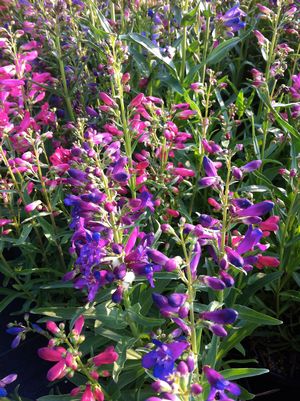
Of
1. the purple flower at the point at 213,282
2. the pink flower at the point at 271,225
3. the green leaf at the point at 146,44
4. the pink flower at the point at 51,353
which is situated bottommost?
the pink flower at the point at 51,353

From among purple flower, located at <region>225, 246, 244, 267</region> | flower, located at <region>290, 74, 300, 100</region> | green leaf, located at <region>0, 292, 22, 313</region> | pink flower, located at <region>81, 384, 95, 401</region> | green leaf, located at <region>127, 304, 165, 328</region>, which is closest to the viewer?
purple flower, located at <region>225, 246, 244, 267</region>

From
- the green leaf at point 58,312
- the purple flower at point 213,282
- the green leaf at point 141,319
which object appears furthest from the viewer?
the green leaf at point 58,312

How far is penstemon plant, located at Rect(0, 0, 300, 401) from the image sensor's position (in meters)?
1.93

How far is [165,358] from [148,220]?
1.42 metres

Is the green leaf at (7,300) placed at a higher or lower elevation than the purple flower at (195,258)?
lower

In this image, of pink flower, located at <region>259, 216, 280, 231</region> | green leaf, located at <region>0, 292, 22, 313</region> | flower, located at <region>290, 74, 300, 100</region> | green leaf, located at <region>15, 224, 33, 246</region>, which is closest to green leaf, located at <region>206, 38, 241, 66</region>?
flower, located at <region>290, 74, 300, 100</region>

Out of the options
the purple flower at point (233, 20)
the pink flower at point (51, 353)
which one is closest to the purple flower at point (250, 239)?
the pink flower at point (51, 353)

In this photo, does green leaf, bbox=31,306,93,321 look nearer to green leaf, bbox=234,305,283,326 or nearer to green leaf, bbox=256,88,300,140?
green leaf, bbox=234,305,283,326

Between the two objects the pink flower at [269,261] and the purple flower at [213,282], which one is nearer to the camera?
the purple flower at [213,282]

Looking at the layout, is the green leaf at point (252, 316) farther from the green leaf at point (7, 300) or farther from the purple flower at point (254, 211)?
the green leaf at point (7, 300)

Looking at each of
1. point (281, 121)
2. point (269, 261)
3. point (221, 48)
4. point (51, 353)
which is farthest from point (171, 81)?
point (51, 353)

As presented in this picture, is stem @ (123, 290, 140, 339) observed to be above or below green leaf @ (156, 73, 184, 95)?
below

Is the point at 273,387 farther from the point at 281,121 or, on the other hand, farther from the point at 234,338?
the point at 281,121

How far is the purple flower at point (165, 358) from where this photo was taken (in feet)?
5.31
